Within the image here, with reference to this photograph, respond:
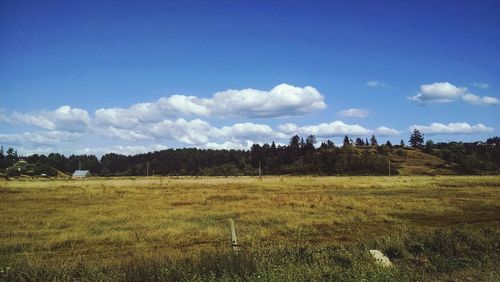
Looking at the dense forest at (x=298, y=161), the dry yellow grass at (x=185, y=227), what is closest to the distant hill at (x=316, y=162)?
the dense forest at (x=298, y=161)

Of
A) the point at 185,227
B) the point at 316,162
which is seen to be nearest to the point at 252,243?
the point at 185,227

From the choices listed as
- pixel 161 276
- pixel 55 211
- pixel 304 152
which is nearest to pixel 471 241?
pixel 161 276

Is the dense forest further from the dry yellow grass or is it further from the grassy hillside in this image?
the dry yellow grass

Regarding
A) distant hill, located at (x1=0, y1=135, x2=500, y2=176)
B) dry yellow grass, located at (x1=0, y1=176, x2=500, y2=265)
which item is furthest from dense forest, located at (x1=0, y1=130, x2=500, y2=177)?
dry yellow grass, located at (x1=0, y1=176, x2=500, y2=265)

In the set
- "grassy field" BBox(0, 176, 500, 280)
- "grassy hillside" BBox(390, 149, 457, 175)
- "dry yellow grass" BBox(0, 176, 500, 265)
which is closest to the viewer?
"grassy field" BBox(0, 176, 500, 280)

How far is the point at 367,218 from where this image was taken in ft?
74.9

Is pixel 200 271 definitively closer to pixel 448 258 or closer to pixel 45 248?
pixel 448 258

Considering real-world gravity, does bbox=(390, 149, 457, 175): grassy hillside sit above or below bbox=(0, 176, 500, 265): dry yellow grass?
above

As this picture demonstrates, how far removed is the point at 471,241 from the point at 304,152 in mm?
166883

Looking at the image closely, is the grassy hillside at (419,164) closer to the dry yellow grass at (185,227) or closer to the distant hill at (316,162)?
the distant hill at (316,162)

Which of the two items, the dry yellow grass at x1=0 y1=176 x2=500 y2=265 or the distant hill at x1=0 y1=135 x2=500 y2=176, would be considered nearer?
the dry yellow grass at x1=0 y1=176 x2=500 y2=265

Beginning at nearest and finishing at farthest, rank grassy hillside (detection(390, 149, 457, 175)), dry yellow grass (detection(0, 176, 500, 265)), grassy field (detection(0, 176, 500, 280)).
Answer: grassy field (detection(0, 176, 500, 280))
dry yellow grass (detection(0, 176, 500, 265))
grassy hillside (detection(390, 149, 457, 175))

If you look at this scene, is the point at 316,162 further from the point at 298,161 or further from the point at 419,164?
the point at 419,164

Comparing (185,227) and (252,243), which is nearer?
(252,243)
